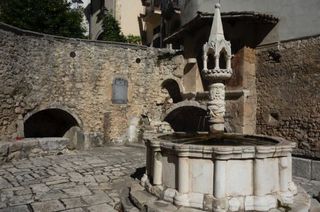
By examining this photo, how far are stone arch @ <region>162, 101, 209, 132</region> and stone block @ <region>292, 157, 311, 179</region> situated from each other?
461 cm

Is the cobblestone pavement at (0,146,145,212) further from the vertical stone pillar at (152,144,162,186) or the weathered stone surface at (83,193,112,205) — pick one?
the vertical stone pillar at (152,144,162,186)

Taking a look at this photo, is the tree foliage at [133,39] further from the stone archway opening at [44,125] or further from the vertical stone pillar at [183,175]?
the vertical stone pillar at [183,175]

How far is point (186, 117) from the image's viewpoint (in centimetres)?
1466

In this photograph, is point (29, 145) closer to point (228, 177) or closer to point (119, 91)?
point (119, 91)

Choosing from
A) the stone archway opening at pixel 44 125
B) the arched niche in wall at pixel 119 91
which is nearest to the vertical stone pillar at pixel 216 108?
the arched niche in wall at pixel 119 91

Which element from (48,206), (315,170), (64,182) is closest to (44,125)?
(64,182)

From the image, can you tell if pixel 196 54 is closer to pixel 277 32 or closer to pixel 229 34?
pixel 229 34

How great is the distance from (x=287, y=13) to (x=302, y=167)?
4800mm

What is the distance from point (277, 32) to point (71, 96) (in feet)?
26.0

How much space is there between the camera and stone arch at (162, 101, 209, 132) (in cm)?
1347

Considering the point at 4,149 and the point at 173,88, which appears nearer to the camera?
the point at 4,149

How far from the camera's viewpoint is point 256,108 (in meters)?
11.1

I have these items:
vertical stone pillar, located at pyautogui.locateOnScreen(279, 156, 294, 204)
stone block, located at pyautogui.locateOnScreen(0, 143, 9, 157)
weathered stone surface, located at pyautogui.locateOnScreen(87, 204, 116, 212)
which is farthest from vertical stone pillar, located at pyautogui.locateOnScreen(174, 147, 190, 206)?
stone block, located at pyautogui.locateOnScreen(0, 143, 9, 157)

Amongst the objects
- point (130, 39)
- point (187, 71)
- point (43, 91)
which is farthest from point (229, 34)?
point (130, 39)
